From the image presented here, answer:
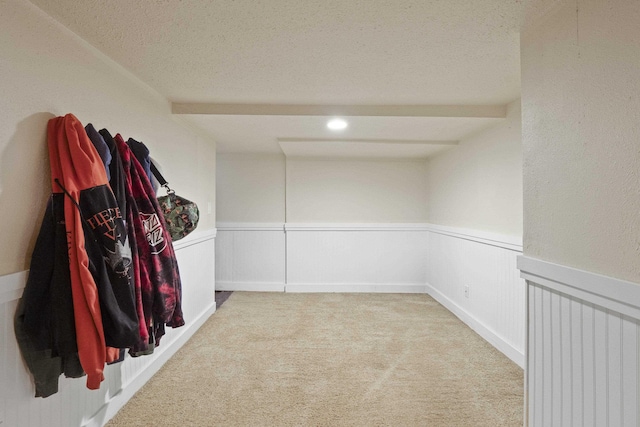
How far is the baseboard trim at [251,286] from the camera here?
4609 mm

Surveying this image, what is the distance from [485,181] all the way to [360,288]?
7.41 ft

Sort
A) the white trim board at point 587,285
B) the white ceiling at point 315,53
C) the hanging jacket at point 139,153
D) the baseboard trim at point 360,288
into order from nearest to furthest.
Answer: the white trim board at point 587,285, the white ceiling at point 315,53, the hanging jacket at point 139,153, the baseboard trim at point 360,288

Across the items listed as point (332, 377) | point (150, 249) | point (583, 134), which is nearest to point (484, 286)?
point (332, 377)

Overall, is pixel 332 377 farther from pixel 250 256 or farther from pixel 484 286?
pixel 250 256

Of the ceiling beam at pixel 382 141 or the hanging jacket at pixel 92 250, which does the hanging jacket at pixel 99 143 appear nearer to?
the hanging jacket at pixel 92 250

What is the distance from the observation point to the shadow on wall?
125 centimetres

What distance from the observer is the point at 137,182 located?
1.76m

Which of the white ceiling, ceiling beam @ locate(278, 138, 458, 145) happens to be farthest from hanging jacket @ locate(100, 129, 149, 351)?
ceiling beam @ locate(278, 138, 458, 145)

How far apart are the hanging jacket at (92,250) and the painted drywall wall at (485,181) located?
254 centimetres

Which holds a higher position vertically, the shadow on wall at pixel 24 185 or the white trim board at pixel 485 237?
the shadow on wall at pixel 24 185

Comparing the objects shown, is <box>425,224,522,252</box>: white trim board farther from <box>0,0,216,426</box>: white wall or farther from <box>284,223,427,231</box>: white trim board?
<box>0,0,216,426</box>: white wall

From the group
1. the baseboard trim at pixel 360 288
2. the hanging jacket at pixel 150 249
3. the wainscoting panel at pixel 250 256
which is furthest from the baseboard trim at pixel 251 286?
the hanging jacket at pixel 150 249

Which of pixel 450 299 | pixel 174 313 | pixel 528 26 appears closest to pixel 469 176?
pixel 450 299

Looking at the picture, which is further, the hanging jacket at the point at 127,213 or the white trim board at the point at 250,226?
the white trim board at the point at 250,226
